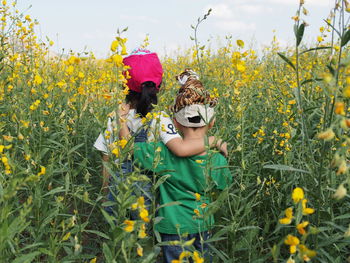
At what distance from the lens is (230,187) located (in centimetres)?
173

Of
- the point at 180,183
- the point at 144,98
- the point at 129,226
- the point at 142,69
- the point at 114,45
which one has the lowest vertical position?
the point at 180,183

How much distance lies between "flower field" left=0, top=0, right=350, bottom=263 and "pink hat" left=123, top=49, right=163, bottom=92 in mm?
215

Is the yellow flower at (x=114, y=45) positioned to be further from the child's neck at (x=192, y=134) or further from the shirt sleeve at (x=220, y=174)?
the shirt sleeve at (x=220, y=174)

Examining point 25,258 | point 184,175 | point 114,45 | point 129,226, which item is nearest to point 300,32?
point 114,45

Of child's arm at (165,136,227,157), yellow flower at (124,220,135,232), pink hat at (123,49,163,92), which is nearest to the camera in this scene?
yellow flower at (124,220,135,232)

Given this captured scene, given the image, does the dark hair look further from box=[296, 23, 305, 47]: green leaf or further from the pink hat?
box=[296, 23, 305, 47]: green leaf

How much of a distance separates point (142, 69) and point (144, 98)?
0.17 m

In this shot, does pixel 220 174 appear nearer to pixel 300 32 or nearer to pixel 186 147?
pixel 186 147

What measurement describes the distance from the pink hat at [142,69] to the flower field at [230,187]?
215mm

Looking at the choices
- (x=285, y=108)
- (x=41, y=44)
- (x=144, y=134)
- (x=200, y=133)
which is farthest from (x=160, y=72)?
(x=41, y=44)

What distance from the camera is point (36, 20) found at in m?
3.43

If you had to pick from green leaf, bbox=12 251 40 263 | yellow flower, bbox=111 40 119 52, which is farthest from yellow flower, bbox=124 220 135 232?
yellow flower, bbox=111 40 119 52

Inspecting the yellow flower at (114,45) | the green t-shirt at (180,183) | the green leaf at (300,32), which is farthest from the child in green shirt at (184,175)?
the green leaf at (300,32)

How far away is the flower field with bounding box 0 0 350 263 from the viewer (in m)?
1.20
